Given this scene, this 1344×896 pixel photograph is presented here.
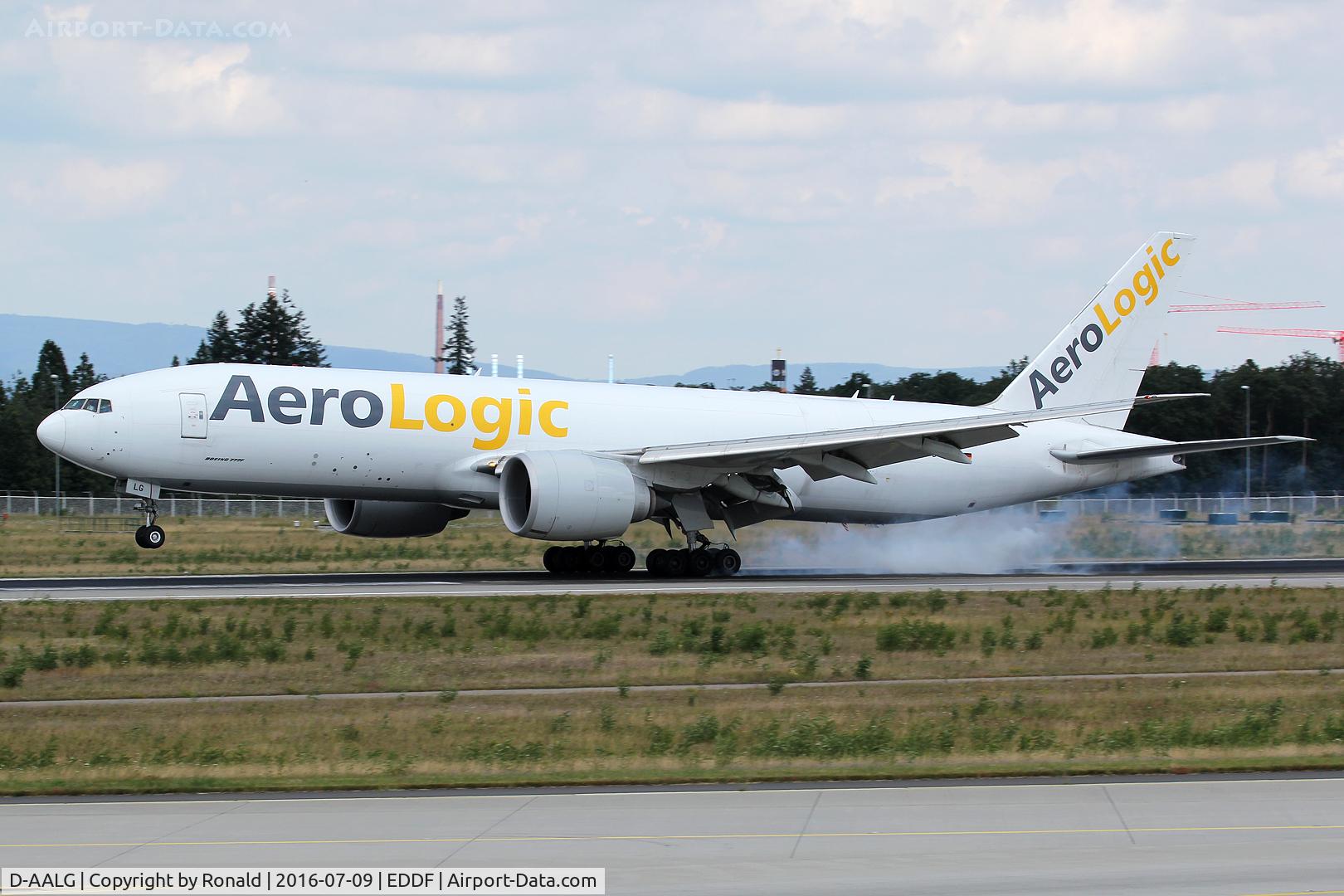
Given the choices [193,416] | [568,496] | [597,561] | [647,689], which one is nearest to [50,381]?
[193,416]

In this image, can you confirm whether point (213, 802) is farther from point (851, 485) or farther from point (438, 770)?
point (851, 485)

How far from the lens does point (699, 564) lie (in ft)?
104

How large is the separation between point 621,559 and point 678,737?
1725cm

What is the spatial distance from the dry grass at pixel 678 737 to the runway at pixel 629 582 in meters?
9.52

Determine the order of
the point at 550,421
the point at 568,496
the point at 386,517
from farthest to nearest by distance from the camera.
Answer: the point at 386,517, the point at 550,421, the point at 568,496

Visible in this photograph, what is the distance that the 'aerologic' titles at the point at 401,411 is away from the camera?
29.0 meters

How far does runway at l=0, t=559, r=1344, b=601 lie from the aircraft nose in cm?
268

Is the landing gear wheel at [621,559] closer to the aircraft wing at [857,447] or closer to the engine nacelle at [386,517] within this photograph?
the aircraft wing at [857,447]

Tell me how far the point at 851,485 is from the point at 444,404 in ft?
31.6

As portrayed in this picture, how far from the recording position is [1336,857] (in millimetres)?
9086

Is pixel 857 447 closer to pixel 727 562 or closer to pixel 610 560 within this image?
pixel 727 562

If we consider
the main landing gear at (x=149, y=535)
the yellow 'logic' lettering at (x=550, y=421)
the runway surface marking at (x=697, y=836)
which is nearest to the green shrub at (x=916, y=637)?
the yellow 'logic' lettering at (x=550, y=421)

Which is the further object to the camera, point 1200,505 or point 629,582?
point 1200,505

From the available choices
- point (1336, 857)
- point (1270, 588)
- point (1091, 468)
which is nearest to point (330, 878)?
point (1336, 857)
